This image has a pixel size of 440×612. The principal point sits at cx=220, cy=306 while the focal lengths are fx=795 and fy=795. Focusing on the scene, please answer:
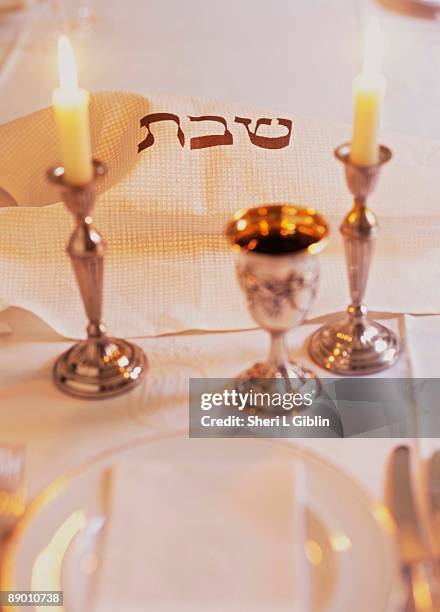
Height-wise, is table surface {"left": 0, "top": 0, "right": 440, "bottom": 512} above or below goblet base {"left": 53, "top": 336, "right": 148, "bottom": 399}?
above

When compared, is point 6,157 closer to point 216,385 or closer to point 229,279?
point 229,279

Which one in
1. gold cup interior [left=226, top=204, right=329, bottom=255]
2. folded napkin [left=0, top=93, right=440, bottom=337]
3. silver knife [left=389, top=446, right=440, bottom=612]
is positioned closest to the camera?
silver knife [left=389, top=446, right=440, bottom=612]

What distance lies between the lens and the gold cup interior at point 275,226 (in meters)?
0.53

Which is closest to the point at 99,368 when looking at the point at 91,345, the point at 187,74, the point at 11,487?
the point at 91,345

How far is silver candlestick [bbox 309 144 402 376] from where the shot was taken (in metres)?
0.59

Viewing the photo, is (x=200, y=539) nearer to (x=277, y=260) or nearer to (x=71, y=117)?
(x=277, y=260)

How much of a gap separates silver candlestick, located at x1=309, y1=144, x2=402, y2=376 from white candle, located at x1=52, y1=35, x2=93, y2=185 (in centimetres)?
18

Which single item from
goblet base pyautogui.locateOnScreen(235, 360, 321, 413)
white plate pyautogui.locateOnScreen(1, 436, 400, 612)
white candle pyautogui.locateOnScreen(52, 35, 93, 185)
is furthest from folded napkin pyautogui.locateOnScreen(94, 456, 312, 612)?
white candle pyautogui.locateOnScreen(52, 35, 93, 185)

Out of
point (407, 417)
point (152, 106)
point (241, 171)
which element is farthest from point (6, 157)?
point (407, 417)

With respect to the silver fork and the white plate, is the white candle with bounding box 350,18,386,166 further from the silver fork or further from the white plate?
the silver fork

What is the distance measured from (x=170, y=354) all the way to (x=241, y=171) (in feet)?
0.75

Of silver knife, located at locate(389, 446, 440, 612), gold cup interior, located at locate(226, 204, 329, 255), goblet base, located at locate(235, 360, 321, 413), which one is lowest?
silver knife, located at locate(389, 446, 440, 612)

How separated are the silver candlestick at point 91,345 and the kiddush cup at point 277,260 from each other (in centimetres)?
12

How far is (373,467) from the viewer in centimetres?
53
